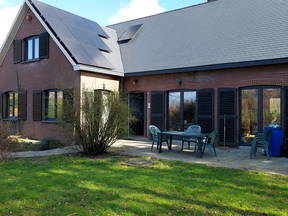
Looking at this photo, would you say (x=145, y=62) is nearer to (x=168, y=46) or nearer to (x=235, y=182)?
(x=168, y=46)

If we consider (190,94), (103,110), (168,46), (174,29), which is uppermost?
(174,29)

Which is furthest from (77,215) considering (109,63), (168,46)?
(168,46)

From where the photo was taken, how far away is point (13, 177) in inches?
219

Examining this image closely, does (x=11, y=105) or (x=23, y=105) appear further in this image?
(x=11, y=105)

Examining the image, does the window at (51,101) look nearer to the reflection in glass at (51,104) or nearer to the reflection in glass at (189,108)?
the reflection in glass at (51,104)

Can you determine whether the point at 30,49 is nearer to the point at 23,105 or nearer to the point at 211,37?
the point at 23,105

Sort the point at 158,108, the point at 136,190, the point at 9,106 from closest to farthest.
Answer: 1. the point at 136,190
2. the point at 158,108
3. the point at 9,106

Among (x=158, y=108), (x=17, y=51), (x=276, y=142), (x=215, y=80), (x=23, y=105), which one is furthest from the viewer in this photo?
(x=17, y=51)

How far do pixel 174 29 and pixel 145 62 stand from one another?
2.56 metres

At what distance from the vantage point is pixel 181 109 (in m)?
11.7

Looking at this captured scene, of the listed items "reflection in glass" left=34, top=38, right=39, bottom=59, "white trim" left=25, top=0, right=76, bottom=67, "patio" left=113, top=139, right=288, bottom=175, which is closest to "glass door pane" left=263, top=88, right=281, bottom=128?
"patio" left=113, top=139, right=288, bottom=175

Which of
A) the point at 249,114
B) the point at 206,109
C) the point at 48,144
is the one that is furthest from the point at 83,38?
the point at 249,114

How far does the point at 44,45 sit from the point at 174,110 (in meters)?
6.86

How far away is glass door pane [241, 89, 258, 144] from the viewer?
9.97 metres
